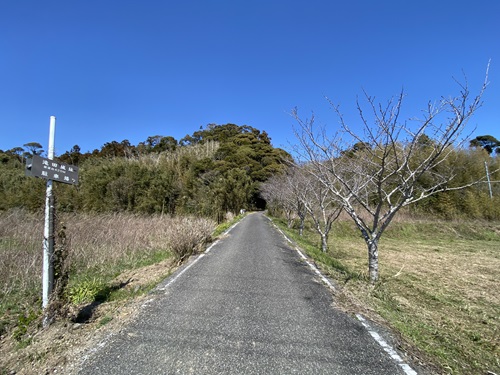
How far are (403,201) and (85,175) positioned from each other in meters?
33.3

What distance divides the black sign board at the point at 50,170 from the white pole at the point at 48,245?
13 cm

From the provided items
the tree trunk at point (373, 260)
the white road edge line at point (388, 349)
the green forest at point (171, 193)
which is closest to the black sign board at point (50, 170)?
the white road edge line at point (388, 349)

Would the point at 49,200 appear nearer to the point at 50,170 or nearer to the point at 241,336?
the point at 50,170

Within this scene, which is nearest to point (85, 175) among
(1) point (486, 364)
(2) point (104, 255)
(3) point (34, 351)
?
(2) point (104, 255)

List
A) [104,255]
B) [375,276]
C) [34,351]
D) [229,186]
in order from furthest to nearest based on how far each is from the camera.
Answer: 1. [229,186]
2. [104,255]
3. [375,276]
4. [34,351]

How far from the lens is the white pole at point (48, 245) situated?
328 cm

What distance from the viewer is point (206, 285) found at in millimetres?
5355

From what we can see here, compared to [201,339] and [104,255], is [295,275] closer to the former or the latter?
[201,339]

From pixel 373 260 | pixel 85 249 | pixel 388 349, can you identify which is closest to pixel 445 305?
pixel 373 260

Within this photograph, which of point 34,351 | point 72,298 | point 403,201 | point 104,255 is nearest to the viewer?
point 34,351

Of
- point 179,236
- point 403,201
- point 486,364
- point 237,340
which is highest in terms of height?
point 403,201

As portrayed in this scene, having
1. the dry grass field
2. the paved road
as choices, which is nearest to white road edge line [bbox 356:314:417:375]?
the paved road

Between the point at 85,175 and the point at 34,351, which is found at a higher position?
the point at 85,175

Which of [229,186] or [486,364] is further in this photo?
[229,186]
